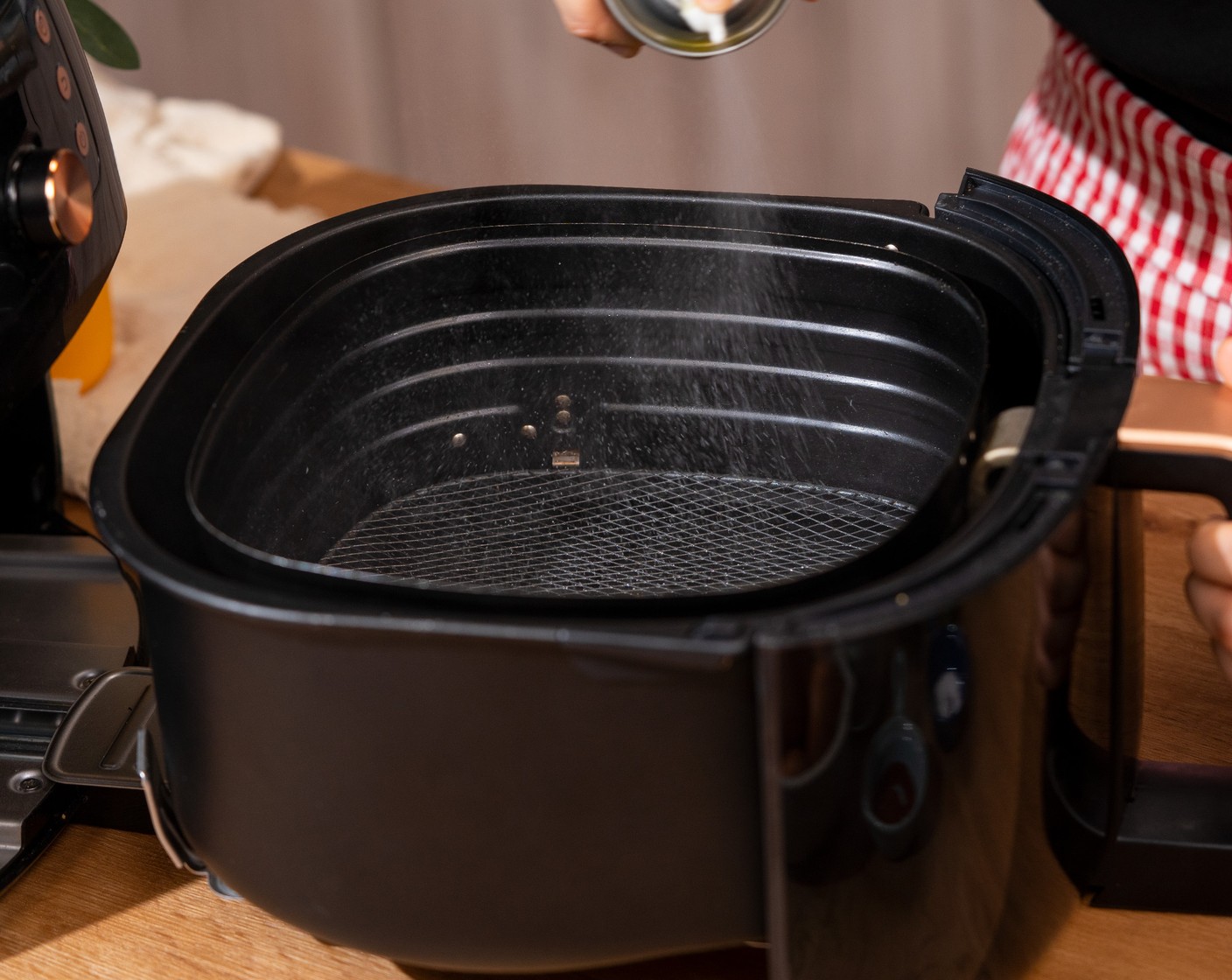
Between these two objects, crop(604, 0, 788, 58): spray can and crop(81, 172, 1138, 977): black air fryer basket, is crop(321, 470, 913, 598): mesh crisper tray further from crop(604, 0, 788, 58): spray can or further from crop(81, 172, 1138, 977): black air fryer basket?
crop(604, 0, 788, 58): spray can

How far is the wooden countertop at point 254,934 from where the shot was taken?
1.68ft

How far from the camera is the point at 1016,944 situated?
19.5 inches

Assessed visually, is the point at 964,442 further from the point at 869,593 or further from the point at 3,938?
the point at 3,938

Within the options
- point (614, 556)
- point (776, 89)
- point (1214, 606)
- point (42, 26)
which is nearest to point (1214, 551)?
point (1214, 606)

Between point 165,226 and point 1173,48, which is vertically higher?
point 1173,48

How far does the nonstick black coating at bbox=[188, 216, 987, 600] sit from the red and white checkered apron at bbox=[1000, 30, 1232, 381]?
1.41 feet

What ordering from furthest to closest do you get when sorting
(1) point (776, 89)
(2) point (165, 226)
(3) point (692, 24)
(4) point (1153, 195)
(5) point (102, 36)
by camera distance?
(1) point (776, 89) → (2) point (165, 226) → (4) point (1153, 195) → (5) point (102, 36) → (3) point (692, 24)

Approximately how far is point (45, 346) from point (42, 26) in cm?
15

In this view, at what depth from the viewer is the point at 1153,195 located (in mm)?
979

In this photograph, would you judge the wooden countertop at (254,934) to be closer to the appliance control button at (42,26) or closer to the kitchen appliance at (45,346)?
the kitchen appliance at (45,346)

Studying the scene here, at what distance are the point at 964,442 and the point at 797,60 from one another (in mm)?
1549

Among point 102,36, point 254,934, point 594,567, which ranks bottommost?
point 254,934

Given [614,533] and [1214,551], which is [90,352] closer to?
[614,533]

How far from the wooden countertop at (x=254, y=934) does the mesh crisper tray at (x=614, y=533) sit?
0.16 meters
